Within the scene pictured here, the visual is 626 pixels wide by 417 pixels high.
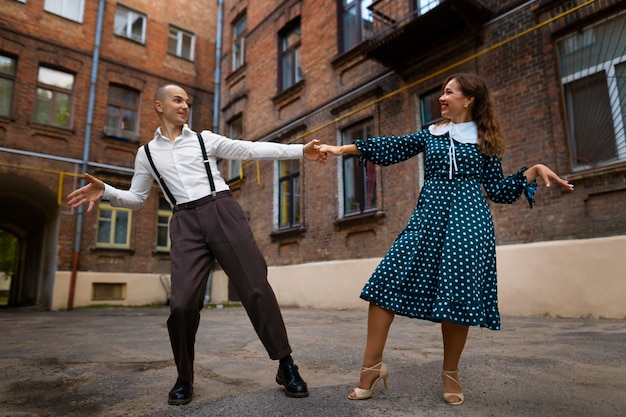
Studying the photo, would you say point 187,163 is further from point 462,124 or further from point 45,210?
point 45,210

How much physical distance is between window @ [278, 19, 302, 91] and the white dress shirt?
9856 millimetres

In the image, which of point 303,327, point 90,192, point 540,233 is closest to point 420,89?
point 540,233

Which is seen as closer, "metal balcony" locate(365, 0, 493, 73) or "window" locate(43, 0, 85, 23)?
"metal balcony" locate(365, 0, 493, 73)

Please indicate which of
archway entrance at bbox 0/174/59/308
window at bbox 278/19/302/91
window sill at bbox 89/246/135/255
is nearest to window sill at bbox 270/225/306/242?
window at bbox 278/19/302/91

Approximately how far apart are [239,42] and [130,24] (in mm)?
3727

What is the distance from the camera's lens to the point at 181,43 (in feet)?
54.1

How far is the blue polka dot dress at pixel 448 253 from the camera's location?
217cm

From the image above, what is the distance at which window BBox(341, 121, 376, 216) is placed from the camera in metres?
9.62

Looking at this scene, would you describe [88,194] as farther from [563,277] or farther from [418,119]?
[418,119]

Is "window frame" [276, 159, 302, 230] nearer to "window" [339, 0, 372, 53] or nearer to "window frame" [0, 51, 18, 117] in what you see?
"window" [339, 0, 372, 53]

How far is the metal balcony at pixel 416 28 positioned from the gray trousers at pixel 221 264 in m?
6.61

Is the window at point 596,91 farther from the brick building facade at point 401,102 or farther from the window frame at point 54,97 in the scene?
the window frame at point 54,97

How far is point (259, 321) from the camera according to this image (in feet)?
7.99

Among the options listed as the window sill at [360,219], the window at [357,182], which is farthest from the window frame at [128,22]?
the window sill at [360,219]
